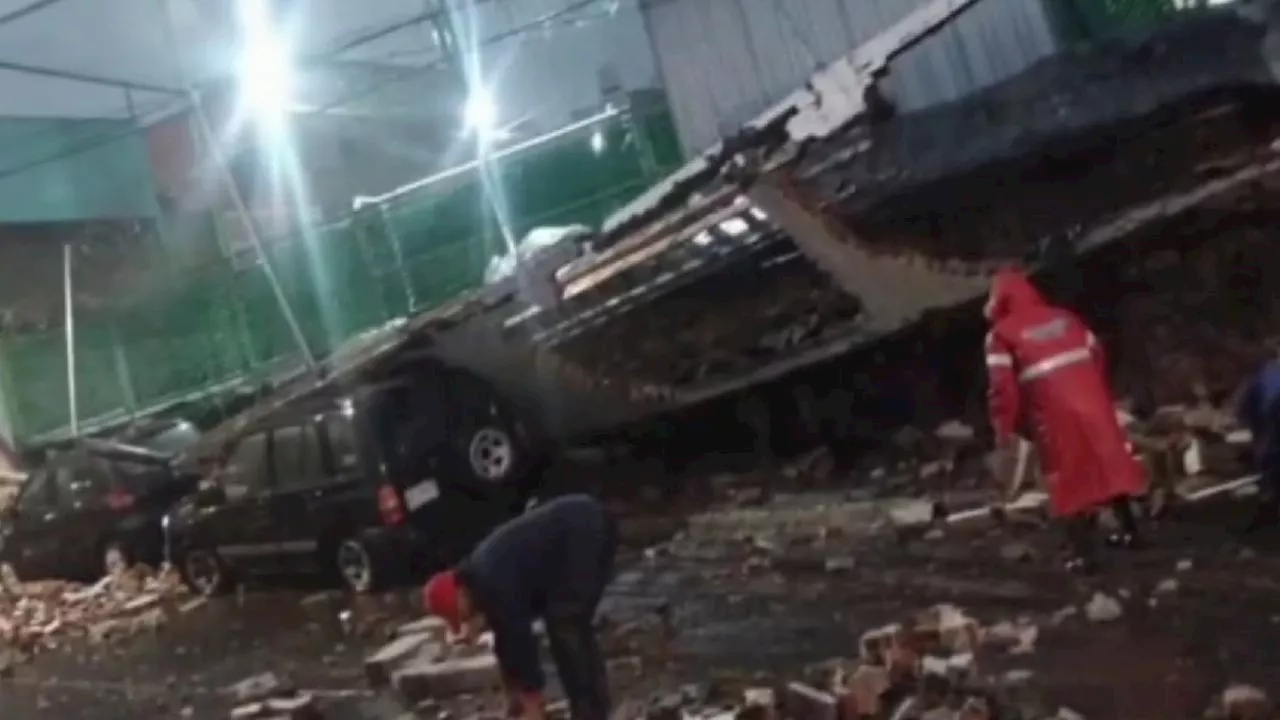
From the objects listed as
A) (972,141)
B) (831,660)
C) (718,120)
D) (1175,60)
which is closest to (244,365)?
(718,120)

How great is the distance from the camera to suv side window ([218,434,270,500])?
14586mm

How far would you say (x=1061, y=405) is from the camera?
26.7ft

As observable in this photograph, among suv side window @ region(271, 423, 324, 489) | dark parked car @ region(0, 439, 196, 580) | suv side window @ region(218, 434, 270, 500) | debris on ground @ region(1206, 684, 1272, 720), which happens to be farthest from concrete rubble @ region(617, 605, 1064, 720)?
dark parked car @ region(0, 439, 196, 580)

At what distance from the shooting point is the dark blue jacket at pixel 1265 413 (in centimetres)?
746

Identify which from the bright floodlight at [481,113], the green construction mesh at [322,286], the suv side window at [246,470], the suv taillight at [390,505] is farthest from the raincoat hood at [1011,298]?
the bright floodlight at [481,113]

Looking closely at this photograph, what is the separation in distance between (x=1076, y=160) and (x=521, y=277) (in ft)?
19.4

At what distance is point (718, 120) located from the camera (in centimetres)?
1912

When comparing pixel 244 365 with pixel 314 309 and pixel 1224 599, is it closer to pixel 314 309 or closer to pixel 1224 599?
pixel 314 309

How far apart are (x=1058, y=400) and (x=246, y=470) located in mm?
8912

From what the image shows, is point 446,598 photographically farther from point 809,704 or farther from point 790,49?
point 790,49

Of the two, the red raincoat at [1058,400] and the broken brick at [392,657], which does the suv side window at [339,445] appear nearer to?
the broken brick at [392,657]

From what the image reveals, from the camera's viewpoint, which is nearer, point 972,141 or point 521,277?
point 972,141

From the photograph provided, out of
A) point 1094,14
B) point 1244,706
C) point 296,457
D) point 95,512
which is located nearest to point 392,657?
point 296,457

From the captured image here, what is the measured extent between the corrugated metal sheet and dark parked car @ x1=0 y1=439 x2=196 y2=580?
7.59 meters
